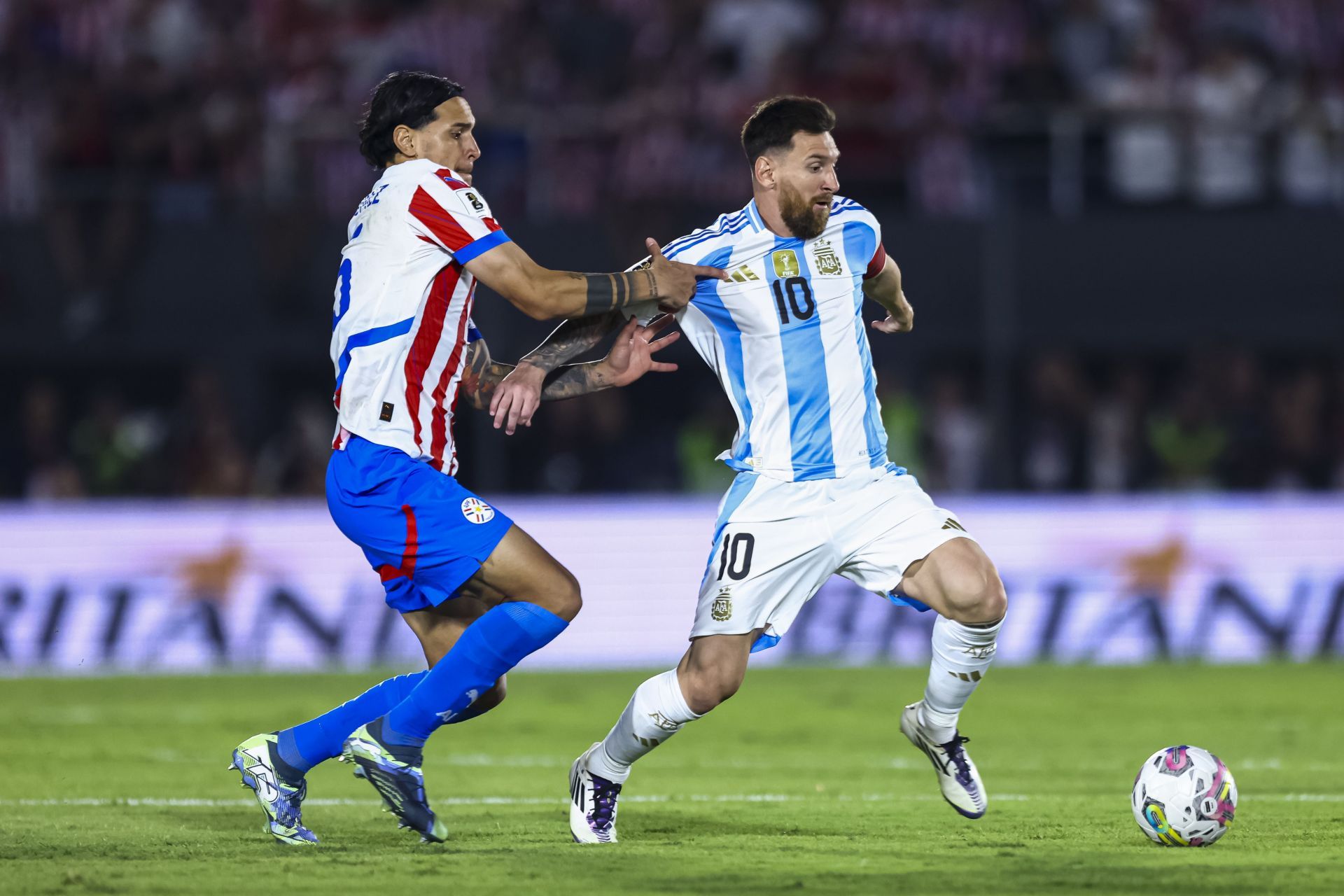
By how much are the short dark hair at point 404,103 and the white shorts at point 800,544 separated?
5.38 ft

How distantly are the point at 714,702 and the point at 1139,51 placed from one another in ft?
37.2

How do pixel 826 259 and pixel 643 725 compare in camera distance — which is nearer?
pixel 643 725

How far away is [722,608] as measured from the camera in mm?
6195

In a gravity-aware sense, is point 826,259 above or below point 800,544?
above

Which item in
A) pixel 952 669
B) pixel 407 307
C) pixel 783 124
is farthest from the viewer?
pixel 783 124

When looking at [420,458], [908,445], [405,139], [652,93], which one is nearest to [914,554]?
[420,458]

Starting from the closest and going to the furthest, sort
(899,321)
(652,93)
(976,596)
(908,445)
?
1. (976,596)
2. (899,321)
3. (908,445)
4. (652,93)

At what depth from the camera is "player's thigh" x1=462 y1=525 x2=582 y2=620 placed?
582 cm

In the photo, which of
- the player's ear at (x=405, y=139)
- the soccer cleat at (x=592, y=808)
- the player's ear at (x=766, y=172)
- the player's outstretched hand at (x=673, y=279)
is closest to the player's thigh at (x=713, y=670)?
the soccer cleat at (x=592, y=808)

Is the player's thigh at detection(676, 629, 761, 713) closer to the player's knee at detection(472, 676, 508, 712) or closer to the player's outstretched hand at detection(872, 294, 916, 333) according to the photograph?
the player's knee at detection(472, 676, 508, 712)

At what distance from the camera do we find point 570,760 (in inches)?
351

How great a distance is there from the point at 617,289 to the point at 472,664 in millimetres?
1318

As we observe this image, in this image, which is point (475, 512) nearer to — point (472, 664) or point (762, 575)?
point (472, 664)

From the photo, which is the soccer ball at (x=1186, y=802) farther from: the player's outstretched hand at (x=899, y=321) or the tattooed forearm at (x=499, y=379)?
the tattooed forearm at (x=499, y=379)
